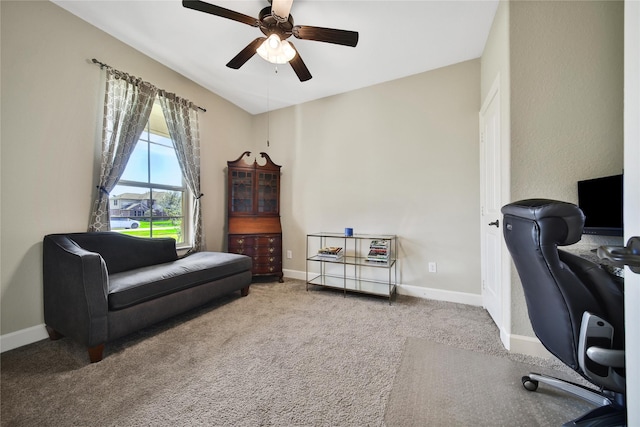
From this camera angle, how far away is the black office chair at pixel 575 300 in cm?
90

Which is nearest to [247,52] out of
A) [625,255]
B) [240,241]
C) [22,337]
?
[240,241]

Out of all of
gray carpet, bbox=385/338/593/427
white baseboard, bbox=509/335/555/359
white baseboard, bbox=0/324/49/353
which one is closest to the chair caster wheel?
gray carpet, bbox=385/338/593/427

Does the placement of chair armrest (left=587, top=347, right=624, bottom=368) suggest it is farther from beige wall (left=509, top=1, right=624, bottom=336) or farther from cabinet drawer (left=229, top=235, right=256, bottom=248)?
cabinet drawer (left=229, top=235, right=256, bottom=248)

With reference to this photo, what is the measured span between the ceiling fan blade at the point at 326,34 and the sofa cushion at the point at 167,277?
2.21 m

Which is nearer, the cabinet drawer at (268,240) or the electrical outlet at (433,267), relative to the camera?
the electrical outlet at (433,267)

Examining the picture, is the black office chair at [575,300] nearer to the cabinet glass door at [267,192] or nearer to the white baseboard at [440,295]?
the white baseboard at [440,295]

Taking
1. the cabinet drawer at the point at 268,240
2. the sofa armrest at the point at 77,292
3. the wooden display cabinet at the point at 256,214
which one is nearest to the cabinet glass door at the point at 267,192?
the wooden display cabinet at the point at 256,214

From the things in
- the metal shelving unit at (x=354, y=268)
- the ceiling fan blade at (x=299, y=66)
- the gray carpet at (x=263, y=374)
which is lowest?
the gray carpet at (x=263, y=374)

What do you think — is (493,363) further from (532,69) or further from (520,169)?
(532,69)

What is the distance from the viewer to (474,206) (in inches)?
102

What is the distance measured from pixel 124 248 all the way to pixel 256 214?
61.9 inches

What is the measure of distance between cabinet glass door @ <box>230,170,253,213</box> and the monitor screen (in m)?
3.32

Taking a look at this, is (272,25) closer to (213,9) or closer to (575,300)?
(213,9)

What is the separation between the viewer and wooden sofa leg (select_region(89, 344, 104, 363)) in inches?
63.1
